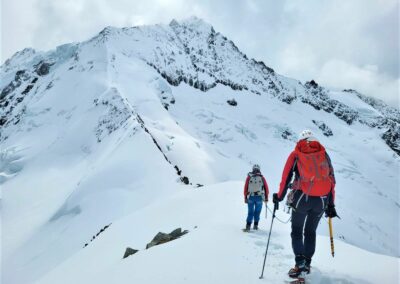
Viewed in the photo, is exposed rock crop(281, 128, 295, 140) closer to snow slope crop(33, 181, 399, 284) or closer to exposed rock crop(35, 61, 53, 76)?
exposed rock crop(35, 61, 53, 76)

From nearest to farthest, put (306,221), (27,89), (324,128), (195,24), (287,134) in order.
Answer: (306,221) → (27,89) → (287,134) → (324,128) → (195,24)

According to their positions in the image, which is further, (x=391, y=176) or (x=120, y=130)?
(x=391, y=176)

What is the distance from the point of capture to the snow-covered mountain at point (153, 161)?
10680 millimetres

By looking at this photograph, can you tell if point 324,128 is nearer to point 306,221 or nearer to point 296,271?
point 306,221

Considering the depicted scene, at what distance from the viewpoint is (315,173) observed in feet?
21.6

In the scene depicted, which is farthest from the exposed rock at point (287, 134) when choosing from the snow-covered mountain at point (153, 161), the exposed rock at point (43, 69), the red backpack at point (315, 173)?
the red backpack at point (315, 173)

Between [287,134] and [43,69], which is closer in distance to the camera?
[43,69]

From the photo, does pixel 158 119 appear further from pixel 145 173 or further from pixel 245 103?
pixel 245 103

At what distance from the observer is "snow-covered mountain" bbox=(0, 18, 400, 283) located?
10.7 m

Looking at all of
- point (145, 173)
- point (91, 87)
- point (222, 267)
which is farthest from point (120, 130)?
point (222, 267)

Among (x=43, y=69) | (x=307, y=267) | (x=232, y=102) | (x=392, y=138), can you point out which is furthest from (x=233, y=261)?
(x=392, y=138)

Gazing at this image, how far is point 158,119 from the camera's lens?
56.5m

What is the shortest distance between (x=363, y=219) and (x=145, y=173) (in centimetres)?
5399

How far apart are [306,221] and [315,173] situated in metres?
0.93
